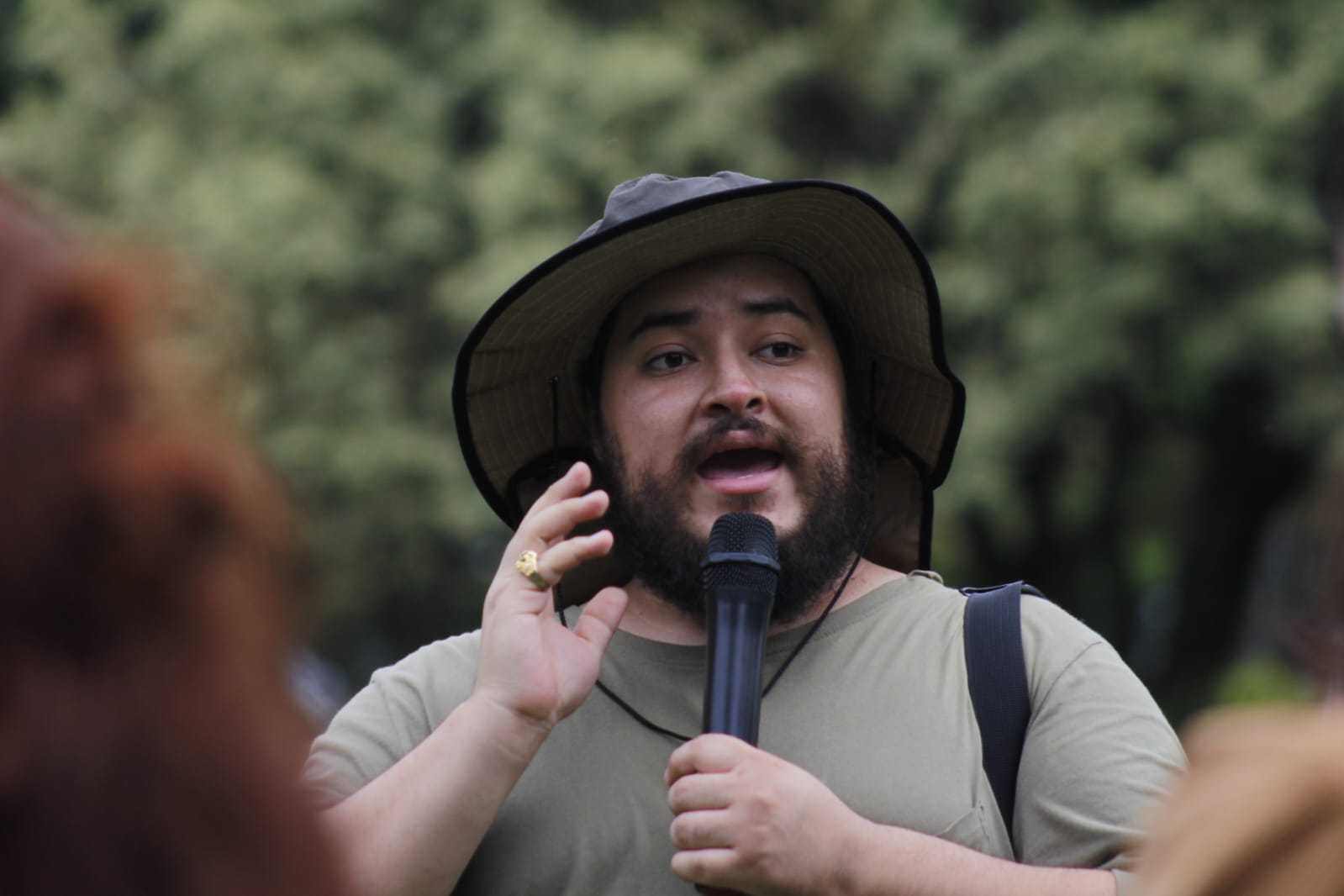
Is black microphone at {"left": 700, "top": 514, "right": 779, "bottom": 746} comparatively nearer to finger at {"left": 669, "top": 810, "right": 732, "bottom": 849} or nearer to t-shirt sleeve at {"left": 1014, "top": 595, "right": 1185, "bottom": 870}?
finger at {"left": 669, "top": 810, "right": 732, "bottom": 849}

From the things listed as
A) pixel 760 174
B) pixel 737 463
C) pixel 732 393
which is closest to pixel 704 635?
pixel 737 463

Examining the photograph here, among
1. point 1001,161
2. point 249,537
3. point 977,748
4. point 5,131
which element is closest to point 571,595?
point 977,748

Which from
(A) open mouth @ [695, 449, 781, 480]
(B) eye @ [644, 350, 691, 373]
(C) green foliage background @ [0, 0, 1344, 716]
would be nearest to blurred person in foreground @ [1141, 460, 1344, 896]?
(A) open mouth @ [695, 449, 781, 480]

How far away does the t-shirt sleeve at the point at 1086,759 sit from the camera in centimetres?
251

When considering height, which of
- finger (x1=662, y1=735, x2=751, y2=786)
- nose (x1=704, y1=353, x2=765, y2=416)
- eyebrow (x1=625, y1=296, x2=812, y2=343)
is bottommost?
finger (x1=662, y1=735, x2=751, y2=786)

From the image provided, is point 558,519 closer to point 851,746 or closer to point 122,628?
point 851,746

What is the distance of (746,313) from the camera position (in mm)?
3041

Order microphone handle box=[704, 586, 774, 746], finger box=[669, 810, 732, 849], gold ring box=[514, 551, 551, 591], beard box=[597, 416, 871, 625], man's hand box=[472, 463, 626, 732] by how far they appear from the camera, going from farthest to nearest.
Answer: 1. beard box=[597, 416, 871, 625]
2. gold ring box=[514, 551, 551, 591]
3. man's hand box=[472, 463, 626, 732]
4. microphone handle box=[704, 586, 774, 746]
5. finger box=[669, 810, 732, 849]

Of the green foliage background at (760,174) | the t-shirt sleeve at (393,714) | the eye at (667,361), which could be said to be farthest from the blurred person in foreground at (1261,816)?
the green foliage background at (760,174)

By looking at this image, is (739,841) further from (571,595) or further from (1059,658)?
(571,595)

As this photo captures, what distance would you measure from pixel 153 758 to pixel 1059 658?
184cm

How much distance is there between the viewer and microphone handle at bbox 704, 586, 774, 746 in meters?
2.47

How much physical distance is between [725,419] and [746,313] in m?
0.20

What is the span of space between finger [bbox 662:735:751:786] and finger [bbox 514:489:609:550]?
18.2 inches
